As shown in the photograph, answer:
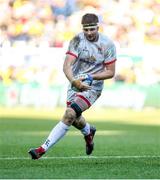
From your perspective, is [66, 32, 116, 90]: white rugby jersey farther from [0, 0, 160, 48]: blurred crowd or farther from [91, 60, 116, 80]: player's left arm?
[0, 0, 160, 48]: blurred crowd

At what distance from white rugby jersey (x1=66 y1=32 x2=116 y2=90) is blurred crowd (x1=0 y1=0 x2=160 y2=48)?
18.3m

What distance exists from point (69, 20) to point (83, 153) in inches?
697

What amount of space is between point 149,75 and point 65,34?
11.9ft

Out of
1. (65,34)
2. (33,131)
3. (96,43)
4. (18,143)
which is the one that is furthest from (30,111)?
(96,43)

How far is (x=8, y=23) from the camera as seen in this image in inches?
1125

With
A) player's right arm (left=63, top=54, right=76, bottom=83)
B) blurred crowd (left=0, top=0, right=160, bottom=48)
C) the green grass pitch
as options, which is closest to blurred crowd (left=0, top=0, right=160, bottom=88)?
blurred crowd (left=0, top=0, right=160, bottom=48)

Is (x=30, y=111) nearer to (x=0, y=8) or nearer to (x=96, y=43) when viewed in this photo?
(x=0, y=8)

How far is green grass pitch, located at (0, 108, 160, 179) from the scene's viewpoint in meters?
7.86

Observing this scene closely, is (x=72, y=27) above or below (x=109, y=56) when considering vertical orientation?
below

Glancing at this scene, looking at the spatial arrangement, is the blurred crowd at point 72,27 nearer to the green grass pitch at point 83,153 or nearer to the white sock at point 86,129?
the green grass pitch at point 83,153

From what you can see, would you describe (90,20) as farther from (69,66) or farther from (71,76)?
(71,76)

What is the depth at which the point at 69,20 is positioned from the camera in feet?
93.3

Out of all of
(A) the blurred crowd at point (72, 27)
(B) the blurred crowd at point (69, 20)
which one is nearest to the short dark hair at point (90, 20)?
(A) the blurred crowd at point (72, 27)

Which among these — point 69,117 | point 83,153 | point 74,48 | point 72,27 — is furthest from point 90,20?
point 72,27
